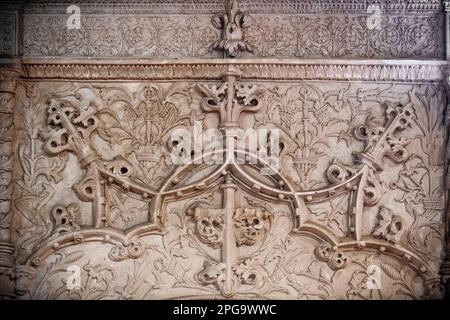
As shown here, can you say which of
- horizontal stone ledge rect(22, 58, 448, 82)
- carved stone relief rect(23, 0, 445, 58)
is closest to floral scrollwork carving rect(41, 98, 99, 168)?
horizontal stone ledge rect(22, 58, 448, 82)

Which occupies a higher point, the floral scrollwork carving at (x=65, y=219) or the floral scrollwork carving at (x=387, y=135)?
the floral scrollwork carving at (x=387, y=135)

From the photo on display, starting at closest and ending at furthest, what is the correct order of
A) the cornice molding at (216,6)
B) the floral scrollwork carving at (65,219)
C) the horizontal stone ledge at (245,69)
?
the floral scrollwork carving at (65,219) → the horizontal stone ledge at (245,69) → the cornice molding at (216,6)

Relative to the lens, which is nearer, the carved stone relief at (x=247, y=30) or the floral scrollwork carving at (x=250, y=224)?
the floral scrollwork carving at (x=250, y=224)

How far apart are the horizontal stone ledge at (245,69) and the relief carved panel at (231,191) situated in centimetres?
4

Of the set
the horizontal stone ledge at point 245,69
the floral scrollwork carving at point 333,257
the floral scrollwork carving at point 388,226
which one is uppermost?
the horizontal stone ledge at point 245,69

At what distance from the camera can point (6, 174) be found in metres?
6.00

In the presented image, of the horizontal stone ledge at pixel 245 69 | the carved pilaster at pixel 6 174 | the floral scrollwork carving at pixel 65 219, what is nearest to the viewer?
the carved pilaster at pixel 6 174

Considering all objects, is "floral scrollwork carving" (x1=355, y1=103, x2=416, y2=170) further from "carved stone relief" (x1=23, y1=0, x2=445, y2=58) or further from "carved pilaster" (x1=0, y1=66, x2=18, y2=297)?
"carved pilaster" (x1=0, y1=66, x2=18, y2=297)

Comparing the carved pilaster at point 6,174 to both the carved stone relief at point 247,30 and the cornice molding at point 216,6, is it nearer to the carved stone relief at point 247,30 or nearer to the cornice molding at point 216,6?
the carved stone relief at point 247,30

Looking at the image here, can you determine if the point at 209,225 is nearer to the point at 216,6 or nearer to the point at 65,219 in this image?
the point at 65,219

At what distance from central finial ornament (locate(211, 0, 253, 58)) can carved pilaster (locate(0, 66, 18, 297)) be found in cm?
108

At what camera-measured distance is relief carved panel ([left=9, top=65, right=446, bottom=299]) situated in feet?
19.5

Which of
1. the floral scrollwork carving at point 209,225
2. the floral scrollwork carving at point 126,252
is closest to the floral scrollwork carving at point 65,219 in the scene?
the floral scrollwork carving at point 126,252

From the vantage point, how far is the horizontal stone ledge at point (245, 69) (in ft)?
20.2
